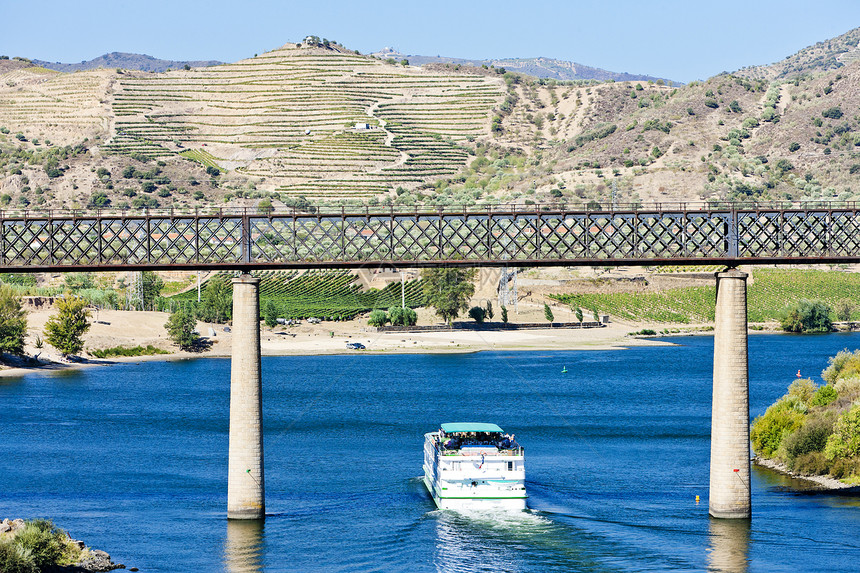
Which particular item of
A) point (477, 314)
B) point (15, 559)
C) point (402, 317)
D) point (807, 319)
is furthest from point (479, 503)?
point (807, 319)

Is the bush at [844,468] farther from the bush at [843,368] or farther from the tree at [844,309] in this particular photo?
the tree at [844,309]

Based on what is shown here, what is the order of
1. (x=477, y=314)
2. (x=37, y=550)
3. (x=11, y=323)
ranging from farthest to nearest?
1. (x=477, y=314)
2. (x=11, y=323)
3. (x=37, y=550)

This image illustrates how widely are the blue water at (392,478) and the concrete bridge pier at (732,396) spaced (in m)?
2.27

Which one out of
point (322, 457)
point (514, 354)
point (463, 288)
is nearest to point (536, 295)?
point (463, 288)

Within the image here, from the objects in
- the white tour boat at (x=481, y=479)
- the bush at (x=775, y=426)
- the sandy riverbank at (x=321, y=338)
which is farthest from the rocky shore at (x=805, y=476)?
the sandy riverbank at (x=321, y=338)

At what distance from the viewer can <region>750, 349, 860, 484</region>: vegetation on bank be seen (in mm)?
63844

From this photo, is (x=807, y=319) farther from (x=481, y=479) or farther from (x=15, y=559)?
(x=15, y=559)

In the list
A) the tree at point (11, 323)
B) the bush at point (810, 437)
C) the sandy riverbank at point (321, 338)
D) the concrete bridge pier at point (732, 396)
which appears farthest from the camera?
the sandy riverbank at point (321, 338)

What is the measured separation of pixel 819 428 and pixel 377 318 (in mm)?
100868

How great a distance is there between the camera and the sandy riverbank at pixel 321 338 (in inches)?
5807

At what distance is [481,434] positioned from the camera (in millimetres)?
61344

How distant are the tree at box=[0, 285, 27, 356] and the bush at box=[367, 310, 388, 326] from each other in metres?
48.1

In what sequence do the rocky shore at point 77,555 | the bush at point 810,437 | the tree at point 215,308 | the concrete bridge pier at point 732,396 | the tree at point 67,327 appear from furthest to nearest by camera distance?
1. the tree at point 215,308
2. the tree at point 67,327
3. the bush at point 810,437
4. the concrete bridge pier at point 732,396
5. the rocky shore at point 77,555

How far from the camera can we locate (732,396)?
170 feet
